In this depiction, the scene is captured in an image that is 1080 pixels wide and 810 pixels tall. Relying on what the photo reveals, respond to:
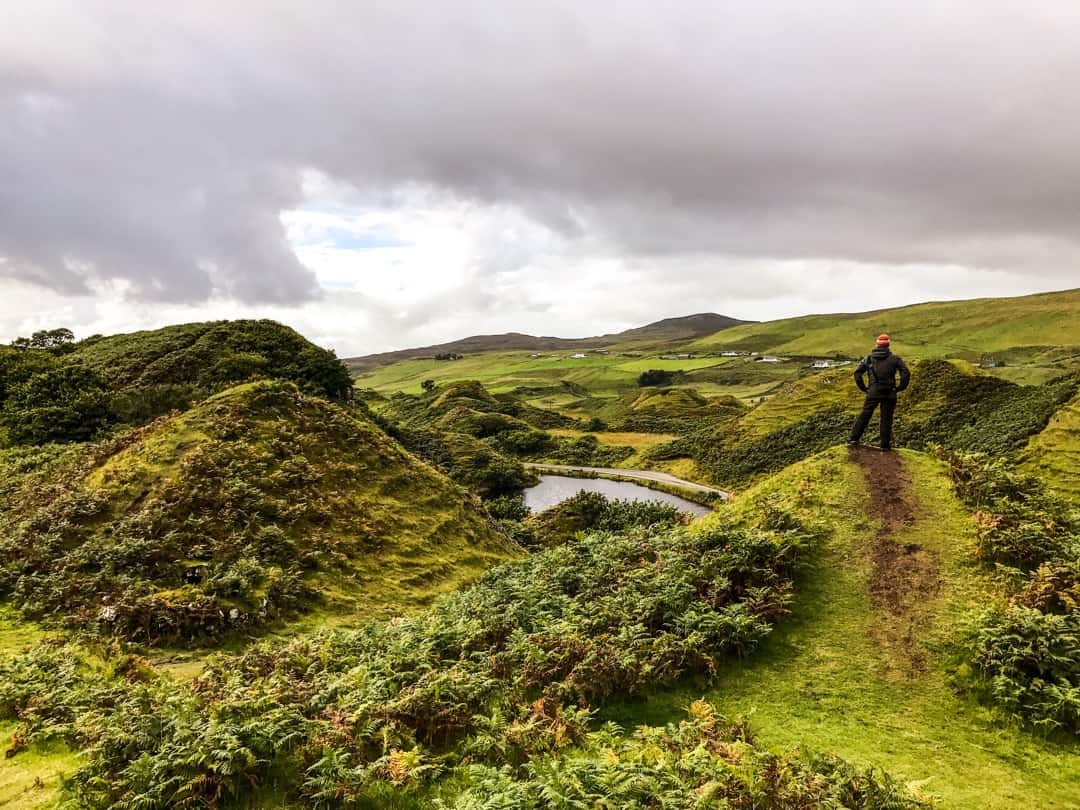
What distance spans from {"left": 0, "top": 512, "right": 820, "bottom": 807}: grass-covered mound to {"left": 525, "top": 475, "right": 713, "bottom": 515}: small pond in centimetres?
4176

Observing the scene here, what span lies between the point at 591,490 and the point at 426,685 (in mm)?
53980

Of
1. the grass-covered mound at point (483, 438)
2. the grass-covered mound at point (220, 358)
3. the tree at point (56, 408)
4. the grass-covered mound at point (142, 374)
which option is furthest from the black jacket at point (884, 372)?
the tree at point (56, 408)

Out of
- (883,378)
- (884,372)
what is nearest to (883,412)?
(883,378)

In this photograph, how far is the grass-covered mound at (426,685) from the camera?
293 inches

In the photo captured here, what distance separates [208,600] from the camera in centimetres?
1630

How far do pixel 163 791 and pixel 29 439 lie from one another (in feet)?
129

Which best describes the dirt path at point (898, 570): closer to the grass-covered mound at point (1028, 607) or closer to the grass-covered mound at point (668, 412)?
the grass-covered mound at point (1028, 607)

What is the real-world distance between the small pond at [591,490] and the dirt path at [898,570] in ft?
126

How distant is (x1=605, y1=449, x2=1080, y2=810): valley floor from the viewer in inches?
331

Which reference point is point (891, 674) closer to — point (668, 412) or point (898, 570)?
point (898, 570)

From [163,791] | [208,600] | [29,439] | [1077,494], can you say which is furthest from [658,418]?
[163,791]

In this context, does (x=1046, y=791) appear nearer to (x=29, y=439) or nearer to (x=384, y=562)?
(x=384, y=562)

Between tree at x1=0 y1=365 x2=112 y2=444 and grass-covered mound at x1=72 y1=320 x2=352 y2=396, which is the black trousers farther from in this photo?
tree at x1=0 y1=365 x2=112 y2=444

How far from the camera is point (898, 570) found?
13227 mm
